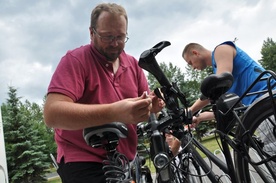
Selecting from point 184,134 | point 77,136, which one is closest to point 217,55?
point 184,134

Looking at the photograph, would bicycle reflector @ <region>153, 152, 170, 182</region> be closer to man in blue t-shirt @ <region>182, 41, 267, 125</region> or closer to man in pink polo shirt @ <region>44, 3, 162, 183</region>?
man in pink polo shirt @ <region>44, 3, 162, 183</region>

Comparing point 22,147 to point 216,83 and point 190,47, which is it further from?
point 216,83

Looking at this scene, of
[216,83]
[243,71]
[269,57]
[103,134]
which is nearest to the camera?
[216,83]

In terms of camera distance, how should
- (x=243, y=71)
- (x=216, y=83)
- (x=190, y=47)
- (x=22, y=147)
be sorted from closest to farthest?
(x=216, y=83) → (x=243, y=71) → (x=190, y=47) → (x=22, y=147)

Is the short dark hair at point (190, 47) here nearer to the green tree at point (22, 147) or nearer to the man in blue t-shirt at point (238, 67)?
the man in blue t-shirt at point (238, 67)

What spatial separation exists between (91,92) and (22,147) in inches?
867

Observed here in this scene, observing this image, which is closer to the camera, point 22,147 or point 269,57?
point 22,147

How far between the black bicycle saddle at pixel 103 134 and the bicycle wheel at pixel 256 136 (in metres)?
0.71

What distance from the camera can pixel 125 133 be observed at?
1779mm

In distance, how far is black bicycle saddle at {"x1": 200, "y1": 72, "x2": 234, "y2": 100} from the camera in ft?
4.75

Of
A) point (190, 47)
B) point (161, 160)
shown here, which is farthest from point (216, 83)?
point (190, 47)

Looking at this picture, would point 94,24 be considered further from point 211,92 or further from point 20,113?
point 20,113

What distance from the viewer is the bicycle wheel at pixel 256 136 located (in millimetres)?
1378

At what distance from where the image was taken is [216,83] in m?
1.46
